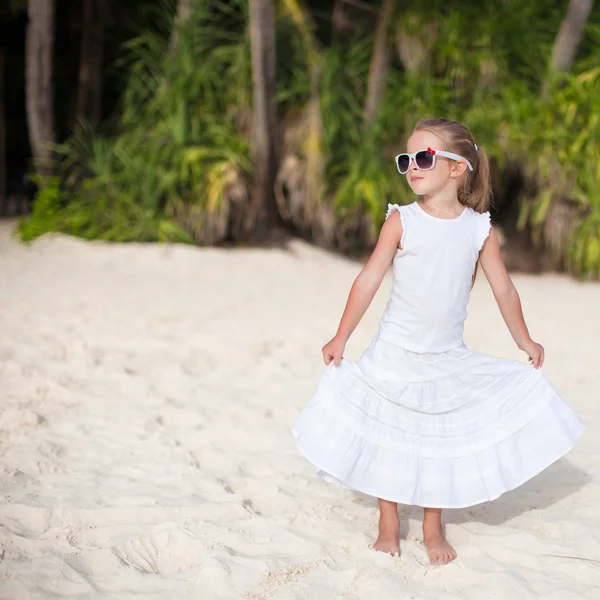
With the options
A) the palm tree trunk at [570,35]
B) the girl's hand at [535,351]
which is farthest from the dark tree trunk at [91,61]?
the girl's hand at [535,351]

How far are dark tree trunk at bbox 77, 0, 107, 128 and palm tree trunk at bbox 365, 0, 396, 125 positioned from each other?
307cm

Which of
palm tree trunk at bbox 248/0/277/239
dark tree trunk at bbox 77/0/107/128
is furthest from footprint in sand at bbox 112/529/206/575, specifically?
dark tree trunk at bbox 77/0/107/128

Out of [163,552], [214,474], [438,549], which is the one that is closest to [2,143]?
[214,474]

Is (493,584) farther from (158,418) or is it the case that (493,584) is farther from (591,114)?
(591,114)

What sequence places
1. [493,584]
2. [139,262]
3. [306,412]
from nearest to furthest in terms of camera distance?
[493,584]
[306,412]
[139,262]

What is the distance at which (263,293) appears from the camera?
6.65 metres

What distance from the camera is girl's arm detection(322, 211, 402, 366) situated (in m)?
2.59

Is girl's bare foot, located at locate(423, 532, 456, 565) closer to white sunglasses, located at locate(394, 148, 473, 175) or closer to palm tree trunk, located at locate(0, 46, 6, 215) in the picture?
white sunglasses, located at locate(394, 148, 473, 175)

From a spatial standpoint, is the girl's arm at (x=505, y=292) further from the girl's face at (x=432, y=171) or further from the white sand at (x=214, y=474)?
the white sand at (x=214, y=474)

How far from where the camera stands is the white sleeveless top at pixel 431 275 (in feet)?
8.52

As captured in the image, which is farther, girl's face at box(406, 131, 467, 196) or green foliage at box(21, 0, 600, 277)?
green foliage at box(21, 0, 600, 277)

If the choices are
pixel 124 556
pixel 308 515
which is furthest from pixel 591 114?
pixel 124 556

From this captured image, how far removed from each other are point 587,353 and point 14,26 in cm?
835

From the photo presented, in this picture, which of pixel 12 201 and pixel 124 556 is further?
pixel 12 201
